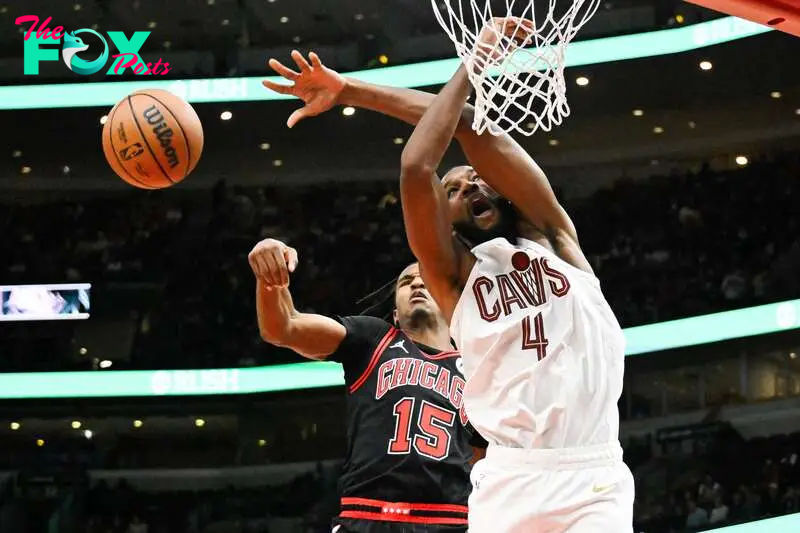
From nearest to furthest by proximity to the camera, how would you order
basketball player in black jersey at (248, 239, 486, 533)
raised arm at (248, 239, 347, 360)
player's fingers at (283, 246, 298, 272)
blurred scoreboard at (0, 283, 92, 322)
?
1. player's fingers at (283, 246, 298, 272)
2. raised arm at (248, 239, 347, 360)
3. basketball player in black jersey at (248, 239, 486, 533)
4. blurred scoreboard at (0, 283, 92, 322)

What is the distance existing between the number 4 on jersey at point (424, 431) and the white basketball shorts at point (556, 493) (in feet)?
5.39

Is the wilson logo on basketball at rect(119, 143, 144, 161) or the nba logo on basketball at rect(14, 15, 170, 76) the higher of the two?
the nba logo on basketball at rect(14, 15, 170, 76)

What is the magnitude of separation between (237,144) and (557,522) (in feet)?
32.1

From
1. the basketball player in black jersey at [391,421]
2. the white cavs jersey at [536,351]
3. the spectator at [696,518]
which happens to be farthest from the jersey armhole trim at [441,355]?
the spectator at [696,518]

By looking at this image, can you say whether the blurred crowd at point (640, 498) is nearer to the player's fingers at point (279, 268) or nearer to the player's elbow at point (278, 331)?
the player's elbow at point (278, 331)

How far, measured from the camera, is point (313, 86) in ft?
10.9

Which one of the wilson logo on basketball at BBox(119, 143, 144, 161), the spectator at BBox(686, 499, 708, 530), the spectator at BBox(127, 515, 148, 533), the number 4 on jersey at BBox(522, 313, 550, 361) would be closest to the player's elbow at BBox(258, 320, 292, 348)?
the wilson logo on basketball at BBox(119, 143, 144, 161)

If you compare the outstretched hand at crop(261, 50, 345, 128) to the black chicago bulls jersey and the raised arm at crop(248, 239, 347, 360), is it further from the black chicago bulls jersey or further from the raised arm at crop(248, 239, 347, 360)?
the black chicago bulls jersey

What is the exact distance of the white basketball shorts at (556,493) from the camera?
9.24 ft

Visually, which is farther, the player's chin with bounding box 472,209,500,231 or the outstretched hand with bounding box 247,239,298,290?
the outstretched hand with bounding box 247,239,298,290

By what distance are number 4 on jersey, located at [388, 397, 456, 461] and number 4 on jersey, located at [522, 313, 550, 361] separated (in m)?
1.73

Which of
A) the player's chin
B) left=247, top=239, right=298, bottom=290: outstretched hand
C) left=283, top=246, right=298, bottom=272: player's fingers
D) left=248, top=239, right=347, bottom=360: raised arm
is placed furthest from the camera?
left=248, top=239, right=347, bottom=360: raised arm

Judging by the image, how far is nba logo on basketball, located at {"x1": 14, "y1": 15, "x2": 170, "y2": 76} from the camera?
38.6 ft

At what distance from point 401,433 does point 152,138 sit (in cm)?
187
